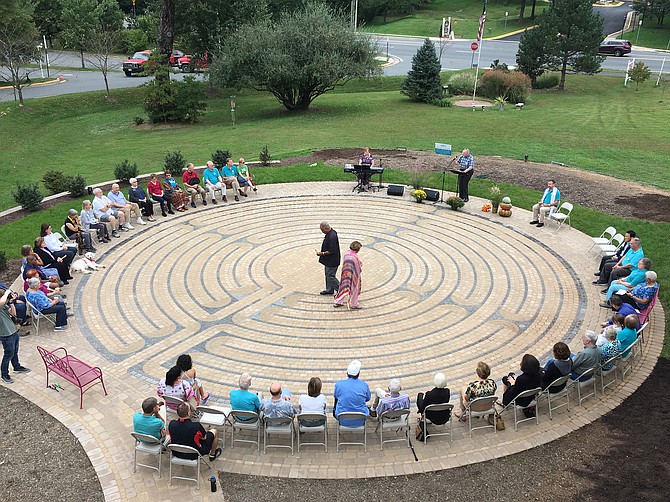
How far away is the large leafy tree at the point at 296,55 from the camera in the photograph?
116 feet

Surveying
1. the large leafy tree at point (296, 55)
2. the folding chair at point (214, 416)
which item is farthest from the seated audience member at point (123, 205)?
the large leafy tree at point (296, 55)

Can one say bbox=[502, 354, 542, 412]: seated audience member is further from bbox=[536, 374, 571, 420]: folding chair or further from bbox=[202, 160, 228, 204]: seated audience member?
bbox=[202, 160, 228, 204]: seated audience member

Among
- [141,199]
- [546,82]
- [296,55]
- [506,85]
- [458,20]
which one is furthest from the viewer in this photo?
[458,20]

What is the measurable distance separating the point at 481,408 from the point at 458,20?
78.4 metres

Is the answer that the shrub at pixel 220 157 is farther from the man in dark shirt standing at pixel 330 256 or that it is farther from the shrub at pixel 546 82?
the shrub at pixel 546 82

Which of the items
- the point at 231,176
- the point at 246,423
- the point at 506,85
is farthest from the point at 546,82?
the point at 246,423

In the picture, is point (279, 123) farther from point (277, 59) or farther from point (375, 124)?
point (375, 124)

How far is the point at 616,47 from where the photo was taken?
5794cm

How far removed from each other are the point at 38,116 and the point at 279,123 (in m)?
16.3

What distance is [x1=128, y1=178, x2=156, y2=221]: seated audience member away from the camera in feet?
61.1

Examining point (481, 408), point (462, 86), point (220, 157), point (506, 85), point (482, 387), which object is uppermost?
point (506, 85)

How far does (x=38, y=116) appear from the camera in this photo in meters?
37.1

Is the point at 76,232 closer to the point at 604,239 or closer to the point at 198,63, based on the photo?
the point at 604,239

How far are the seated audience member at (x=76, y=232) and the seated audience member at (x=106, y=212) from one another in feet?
3.54
